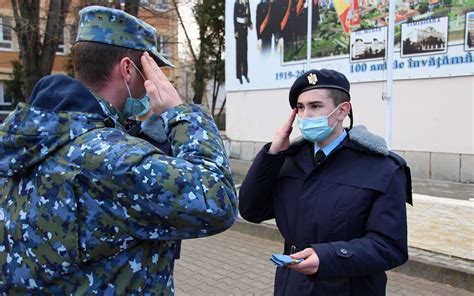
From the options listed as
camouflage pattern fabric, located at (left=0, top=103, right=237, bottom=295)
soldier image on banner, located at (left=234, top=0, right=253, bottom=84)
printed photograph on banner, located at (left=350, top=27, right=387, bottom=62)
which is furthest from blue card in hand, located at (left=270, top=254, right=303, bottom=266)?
soldier image on banner, located at (left=234, top=0, right=253, bottom=84)

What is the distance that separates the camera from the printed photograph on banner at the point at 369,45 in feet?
34.0

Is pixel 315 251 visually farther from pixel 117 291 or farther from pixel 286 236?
pixel 117 291

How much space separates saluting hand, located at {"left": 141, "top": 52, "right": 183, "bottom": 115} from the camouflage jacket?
7cm

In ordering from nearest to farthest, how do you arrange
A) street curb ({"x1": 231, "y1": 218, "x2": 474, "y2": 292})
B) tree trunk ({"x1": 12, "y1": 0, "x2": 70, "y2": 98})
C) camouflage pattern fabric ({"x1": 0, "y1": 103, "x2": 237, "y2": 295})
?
Result: camouflage pattern fabric ({"x1": 0, "y1": 103, "x2": 237, "y2": 295}), street curb ({"x1": 231, "y1": 218, "x2": 474, "y2": 292}), tree trunk ({"x1": 12, "y1": 0, "x2": 70, "y2": 98})

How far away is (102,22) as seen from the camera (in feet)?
4.71

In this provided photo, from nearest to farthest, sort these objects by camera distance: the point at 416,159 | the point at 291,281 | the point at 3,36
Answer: the point at 291,281 < the point at 416,159 < the point at 3,36

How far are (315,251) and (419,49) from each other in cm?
883

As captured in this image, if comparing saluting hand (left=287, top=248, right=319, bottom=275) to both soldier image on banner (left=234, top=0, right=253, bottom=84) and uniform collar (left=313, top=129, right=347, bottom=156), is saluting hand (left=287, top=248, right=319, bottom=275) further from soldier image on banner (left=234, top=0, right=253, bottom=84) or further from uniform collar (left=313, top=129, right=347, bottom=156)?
soldier image on banner (left=234, top=0, right=253, bottom=84)

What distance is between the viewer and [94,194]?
1295 millimetres

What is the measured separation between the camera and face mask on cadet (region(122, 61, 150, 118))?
4.95 feet

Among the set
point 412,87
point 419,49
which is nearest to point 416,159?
point 412,87

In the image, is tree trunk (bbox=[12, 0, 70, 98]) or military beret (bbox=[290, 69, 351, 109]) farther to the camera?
tree trunk (bbox=[12, 0, 70, 98])

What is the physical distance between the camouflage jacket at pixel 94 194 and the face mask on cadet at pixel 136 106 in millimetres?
141

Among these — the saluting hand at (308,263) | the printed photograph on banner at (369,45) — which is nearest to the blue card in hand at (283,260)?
the saluting hand at (308,263)
